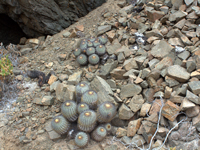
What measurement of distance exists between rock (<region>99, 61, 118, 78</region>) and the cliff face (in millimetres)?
2592

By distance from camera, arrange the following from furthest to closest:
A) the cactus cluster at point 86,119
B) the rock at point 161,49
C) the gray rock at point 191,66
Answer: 1. the rock at point 161,49
2. the gray rock at point 191,66
3. the cactus cluster at point 86,119

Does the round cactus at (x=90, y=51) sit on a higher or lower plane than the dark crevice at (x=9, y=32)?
lower

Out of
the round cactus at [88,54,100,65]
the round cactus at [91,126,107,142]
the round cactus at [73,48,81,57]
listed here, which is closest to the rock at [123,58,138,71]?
the round cactus at [88,54,100,65]

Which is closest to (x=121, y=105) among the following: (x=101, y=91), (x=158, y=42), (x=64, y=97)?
(x=101, y=91)

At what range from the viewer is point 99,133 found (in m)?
3.12

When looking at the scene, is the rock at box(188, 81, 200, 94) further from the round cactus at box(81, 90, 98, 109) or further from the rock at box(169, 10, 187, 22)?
the rock at box(169, 10, 187, 22)

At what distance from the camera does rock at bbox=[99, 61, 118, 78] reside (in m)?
4.16

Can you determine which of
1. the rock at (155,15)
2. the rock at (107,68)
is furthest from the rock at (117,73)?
the rock at (155,15)

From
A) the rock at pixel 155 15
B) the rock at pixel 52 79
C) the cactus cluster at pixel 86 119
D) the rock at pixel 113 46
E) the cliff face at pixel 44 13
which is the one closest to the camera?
the cactus cluster at pixel 86 119

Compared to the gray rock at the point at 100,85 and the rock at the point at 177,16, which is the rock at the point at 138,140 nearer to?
the gray rock at the point at 100,85

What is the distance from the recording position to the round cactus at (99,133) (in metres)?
3.12

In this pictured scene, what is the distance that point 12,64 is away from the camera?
4719 mm

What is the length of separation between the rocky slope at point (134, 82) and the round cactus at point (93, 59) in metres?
0.15

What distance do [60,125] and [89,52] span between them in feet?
6.52
